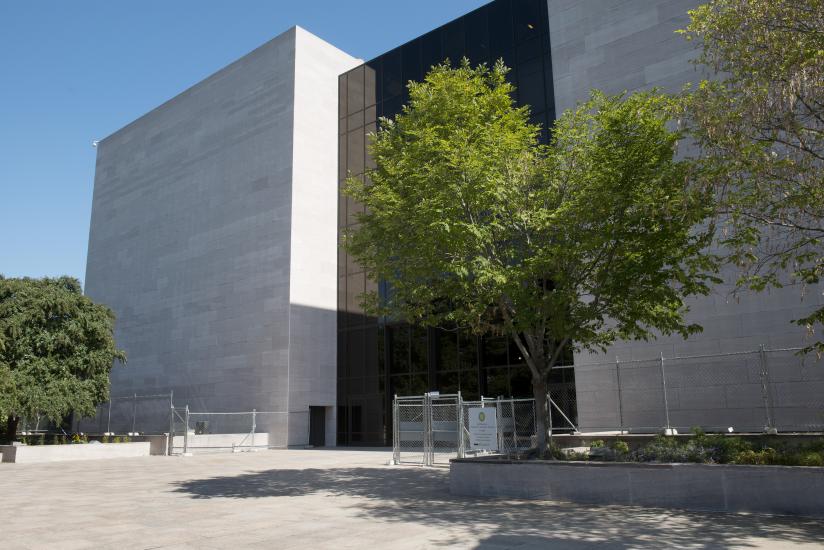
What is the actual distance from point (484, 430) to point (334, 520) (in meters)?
6.33

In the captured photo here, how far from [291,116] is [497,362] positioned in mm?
20004

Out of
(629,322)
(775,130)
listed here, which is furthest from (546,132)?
(775,130)

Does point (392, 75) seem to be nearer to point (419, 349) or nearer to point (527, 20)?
point (527, 20)

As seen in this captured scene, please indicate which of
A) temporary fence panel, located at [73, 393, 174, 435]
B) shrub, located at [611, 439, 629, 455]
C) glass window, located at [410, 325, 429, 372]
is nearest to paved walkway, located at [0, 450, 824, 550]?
shrub, located at [611, 439, 629, 455]

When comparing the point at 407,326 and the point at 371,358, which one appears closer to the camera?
the point at 407,326

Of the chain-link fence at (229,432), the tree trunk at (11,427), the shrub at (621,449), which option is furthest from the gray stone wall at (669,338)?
the tree trunk at (11,427)

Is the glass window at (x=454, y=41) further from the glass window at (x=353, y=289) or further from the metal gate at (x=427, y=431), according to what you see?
the metal gate at (x=427, y=431)

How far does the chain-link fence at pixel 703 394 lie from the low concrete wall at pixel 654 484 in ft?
19.6

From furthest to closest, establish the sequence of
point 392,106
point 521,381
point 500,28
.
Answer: point 392,106 < point 500,28 < point 521,381

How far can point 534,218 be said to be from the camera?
15734 millimetres

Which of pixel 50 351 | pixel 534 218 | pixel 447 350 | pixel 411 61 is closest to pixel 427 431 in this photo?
pixel 447 350

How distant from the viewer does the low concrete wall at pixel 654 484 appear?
444 inches

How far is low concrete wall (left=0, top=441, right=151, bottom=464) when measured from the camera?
→ 90.2 feet

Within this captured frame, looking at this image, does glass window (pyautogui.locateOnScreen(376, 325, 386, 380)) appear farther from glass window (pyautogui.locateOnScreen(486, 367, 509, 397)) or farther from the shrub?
the shrub
